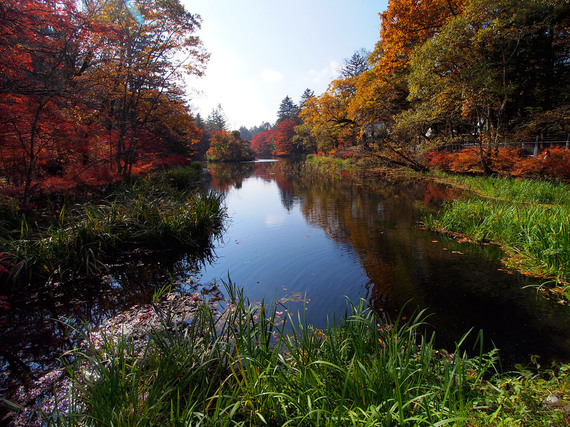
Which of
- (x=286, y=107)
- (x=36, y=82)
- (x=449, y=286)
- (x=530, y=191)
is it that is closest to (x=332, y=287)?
(x=449, y=286)

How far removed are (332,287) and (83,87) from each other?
6.03m

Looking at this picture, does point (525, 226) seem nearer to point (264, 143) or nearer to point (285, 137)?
point (285, 137)

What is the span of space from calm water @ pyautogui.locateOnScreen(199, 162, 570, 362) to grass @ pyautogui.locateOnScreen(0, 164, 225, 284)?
99 centimetres

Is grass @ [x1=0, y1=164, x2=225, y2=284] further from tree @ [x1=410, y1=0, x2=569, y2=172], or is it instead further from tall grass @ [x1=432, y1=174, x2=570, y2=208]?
tree @ [x1=410, y1=0, x2=569, y2=172]

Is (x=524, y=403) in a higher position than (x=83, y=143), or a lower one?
lower

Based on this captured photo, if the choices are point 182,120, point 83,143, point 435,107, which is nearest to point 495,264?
point 435,107

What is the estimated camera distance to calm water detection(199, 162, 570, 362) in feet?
11.7

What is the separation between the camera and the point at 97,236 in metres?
5.55

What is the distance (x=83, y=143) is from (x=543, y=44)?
66.2ft

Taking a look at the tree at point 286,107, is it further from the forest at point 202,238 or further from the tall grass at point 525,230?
the tall grass at point 525,230

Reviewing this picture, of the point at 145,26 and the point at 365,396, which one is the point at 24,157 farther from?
the point at 365,396

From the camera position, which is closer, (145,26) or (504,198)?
(504,198)

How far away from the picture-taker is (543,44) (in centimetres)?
1427

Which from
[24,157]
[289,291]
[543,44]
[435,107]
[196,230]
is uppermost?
[543,44]
